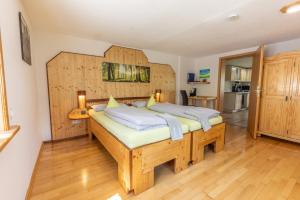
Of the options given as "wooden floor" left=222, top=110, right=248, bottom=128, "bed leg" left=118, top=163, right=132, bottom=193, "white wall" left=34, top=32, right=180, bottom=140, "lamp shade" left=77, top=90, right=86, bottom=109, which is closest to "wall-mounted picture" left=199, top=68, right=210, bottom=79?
"wooden floor" left=222, top=110, right=248, bottom=128

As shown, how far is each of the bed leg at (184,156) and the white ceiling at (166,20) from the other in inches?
74.9

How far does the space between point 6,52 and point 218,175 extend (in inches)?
110

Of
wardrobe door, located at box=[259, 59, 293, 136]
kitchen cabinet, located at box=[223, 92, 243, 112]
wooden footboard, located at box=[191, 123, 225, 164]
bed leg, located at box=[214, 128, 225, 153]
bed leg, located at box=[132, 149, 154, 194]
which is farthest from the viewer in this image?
kitchen cabinet, located at box=[223, 92, 243, 112]

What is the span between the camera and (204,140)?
2381 mm

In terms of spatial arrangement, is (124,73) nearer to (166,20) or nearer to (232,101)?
(166,20)

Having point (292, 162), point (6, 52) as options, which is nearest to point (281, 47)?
point (292, 162)

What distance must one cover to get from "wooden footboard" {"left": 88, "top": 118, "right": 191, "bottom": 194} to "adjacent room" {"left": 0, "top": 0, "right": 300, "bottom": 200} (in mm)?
13

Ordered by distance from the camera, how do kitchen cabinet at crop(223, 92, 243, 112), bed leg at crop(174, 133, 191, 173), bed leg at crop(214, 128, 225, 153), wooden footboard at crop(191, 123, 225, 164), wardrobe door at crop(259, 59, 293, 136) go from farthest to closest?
1. kitchen cabinet at crop(223, 92, 243, 112)
2. wardrobe door at crop(259, 59, 293, 136)
3. bed leg at crop(214, 128, 225, 153)
4. wooden footboard at crop(191, 123, 225, 164)
5. bed leg at crop(174, 133, 191, 173)

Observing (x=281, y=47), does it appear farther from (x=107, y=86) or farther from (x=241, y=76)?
(x=107, y=86)

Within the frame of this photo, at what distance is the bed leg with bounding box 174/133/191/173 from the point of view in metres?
2.04

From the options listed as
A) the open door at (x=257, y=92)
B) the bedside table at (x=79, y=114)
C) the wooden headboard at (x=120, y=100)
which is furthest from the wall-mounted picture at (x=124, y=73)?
the open door at (x=257, y=92)

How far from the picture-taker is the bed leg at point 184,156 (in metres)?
2.04

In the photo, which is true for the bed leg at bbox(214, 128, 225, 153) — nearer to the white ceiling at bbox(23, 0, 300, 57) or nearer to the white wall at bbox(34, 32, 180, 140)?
the white ceiling at bbox(23, 0, 300, 57)

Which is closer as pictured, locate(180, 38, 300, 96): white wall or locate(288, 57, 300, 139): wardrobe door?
locate(288, 57, 300, 139): wardrobe door
